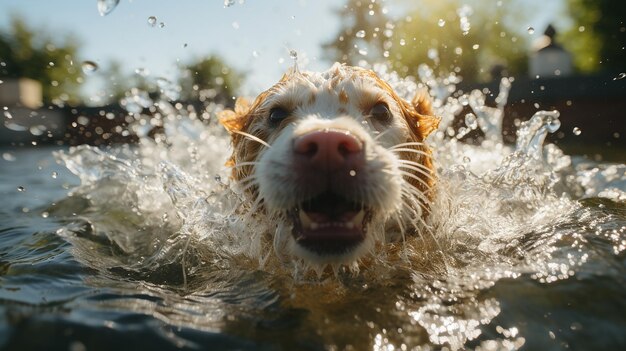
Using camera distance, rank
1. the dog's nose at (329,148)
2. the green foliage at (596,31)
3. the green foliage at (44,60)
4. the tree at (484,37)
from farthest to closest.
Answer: the green foliage at (44,60) → the green foliage at (596,31) → the tree at (484,37) → the dog's nose at (329,148)

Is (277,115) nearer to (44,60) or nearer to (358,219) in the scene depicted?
(358,219)

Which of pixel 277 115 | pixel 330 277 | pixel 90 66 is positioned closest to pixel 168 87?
pixel 90 66

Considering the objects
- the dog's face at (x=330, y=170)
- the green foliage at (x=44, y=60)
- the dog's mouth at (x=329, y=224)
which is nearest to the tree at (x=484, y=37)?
the dog's face at (x=330, y=170)

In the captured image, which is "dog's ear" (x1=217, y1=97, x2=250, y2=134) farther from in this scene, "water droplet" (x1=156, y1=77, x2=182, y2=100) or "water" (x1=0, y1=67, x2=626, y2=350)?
"water droplet" (x1=156, y1=77, x2=182, y2=100)

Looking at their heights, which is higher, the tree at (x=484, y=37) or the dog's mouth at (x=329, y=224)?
the tree at (x=484, y=37)

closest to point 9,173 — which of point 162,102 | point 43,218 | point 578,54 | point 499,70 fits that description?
point 162,102

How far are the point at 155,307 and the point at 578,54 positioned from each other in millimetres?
39302

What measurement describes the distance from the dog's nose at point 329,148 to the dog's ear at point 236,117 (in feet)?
5.75

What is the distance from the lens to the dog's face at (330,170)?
105 inches

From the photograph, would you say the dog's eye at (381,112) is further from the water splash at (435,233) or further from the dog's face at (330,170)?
the water splash at (435,233)

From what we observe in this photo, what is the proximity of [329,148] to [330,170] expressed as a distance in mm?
137

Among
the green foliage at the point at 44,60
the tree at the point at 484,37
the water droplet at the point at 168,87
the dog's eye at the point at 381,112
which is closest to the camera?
the dog's eye at the point at 381,112

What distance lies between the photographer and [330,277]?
3205 millimetres

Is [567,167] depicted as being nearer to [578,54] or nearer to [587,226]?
[587,226]
